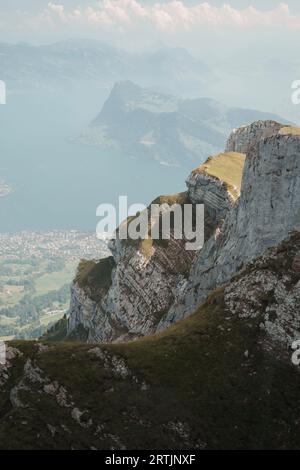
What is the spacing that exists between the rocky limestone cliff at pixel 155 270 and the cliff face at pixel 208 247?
0.17 metres

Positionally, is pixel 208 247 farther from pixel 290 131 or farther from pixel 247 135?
pixel 247 135

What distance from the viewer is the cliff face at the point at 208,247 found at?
67188mm

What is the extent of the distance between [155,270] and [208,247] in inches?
619

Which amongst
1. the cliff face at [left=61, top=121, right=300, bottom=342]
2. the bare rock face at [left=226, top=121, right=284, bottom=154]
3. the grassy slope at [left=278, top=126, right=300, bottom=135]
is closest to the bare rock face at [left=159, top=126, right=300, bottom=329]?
the cliff face at [left=61, top=121, right=300, bottom=342]

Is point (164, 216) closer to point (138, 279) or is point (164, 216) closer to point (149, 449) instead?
point (138, 279)

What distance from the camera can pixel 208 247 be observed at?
8388cm

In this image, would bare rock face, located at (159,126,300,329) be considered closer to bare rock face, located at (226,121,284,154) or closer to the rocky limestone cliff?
the rocky limestone cliff

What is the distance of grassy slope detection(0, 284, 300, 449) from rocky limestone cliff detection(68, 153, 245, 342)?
5127cm

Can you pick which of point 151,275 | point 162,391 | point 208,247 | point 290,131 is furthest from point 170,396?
point 151,275

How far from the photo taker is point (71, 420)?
112 feet

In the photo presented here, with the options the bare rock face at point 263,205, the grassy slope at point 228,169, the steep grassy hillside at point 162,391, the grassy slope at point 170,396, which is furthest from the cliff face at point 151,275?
the grassy slope at point 170,396

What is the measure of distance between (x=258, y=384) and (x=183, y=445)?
6.57 metres

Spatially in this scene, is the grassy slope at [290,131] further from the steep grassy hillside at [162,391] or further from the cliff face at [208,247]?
the steep grassy hillside at [162,391]
